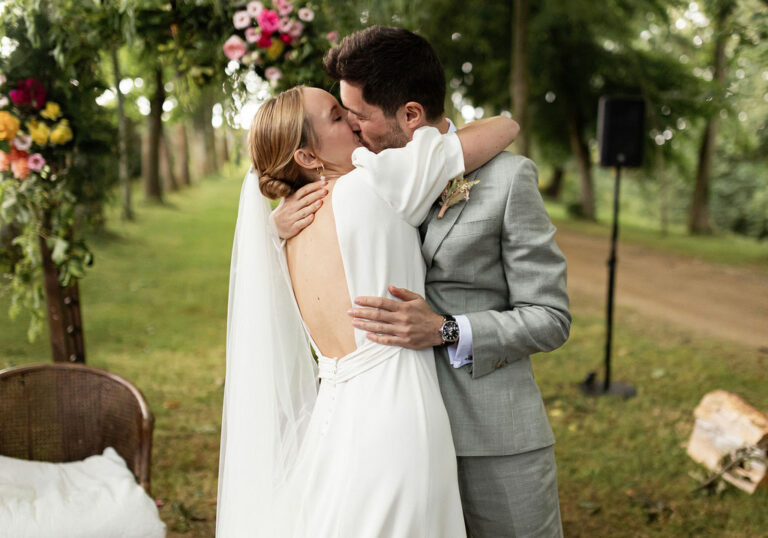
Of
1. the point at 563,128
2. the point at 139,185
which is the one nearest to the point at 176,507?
the point at 563,128

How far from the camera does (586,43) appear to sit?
52.1ft

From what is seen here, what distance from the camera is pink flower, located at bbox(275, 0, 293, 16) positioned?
10.2ft

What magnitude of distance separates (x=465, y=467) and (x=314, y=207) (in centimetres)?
82

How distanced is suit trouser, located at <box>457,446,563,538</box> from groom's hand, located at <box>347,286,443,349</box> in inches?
15.3

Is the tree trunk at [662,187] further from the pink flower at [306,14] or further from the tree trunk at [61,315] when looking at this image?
the tree trunk at [61,315]

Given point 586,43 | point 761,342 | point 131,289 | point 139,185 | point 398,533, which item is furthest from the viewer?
point 139,185

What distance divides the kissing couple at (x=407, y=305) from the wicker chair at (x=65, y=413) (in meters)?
1.20

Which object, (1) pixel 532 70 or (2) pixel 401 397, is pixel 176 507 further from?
(1) pixel 532 70

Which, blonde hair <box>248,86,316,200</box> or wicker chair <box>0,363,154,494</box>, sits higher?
blonde hair <box>248,86,316,200</box>

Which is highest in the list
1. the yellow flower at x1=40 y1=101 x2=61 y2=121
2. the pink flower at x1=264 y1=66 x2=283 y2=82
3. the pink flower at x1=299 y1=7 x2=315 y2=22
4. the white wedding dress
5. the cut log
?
the pink flower at x1=299 y1=7 x2=315 y2=22

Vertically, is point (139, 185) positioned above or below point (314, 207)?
below

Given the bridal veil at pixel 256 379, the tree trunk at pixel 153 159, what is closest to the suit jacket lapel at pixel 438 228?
the bridal veil at pixel 256 379

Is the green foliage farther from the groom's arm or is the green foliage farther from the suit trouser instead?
the suit trouser

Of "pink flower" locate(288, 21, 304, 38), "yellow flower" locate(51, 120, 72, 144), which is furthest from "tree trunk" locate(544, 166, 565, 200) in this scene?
"yellow flower" locate(51, 120, 72, 144)
